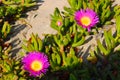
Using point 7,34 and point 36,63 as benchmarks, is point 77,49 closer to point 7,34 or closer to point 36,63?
point 36,63

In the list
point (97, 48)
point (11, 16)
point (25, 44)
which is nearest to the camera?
point (97, 48)

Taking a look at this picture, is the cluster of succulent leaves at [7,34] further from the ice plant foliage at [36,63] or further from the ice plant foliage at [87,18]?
the ice plant foliage at [87,18]

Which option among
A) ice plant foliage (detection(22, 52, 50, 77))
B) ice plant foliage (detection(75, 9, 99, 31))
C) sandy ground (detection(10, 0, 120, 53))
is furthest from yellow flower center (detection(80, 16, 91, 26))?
ice plant foliage (detection(22, 52, 50, 77))

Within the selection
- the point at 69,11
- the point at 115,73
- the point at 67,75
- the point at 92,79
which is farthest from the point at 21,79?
the point at 69,11

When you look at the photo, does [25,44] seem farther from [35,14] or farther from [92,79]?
[92,79]

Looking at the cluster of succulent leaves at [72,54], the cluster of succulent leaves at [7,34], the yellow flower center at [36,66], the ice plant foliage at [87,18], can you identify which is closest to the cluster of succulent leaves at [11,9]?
the cluster of succulent leaves at [7,34]

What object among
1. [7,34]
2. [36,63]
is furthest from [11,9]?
[36,63]

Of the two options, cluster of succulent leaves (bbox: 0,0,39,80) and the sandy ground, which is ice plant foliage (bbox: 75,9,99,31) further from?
cluster of succulent leaves (bbox: 0,0,39,80)
